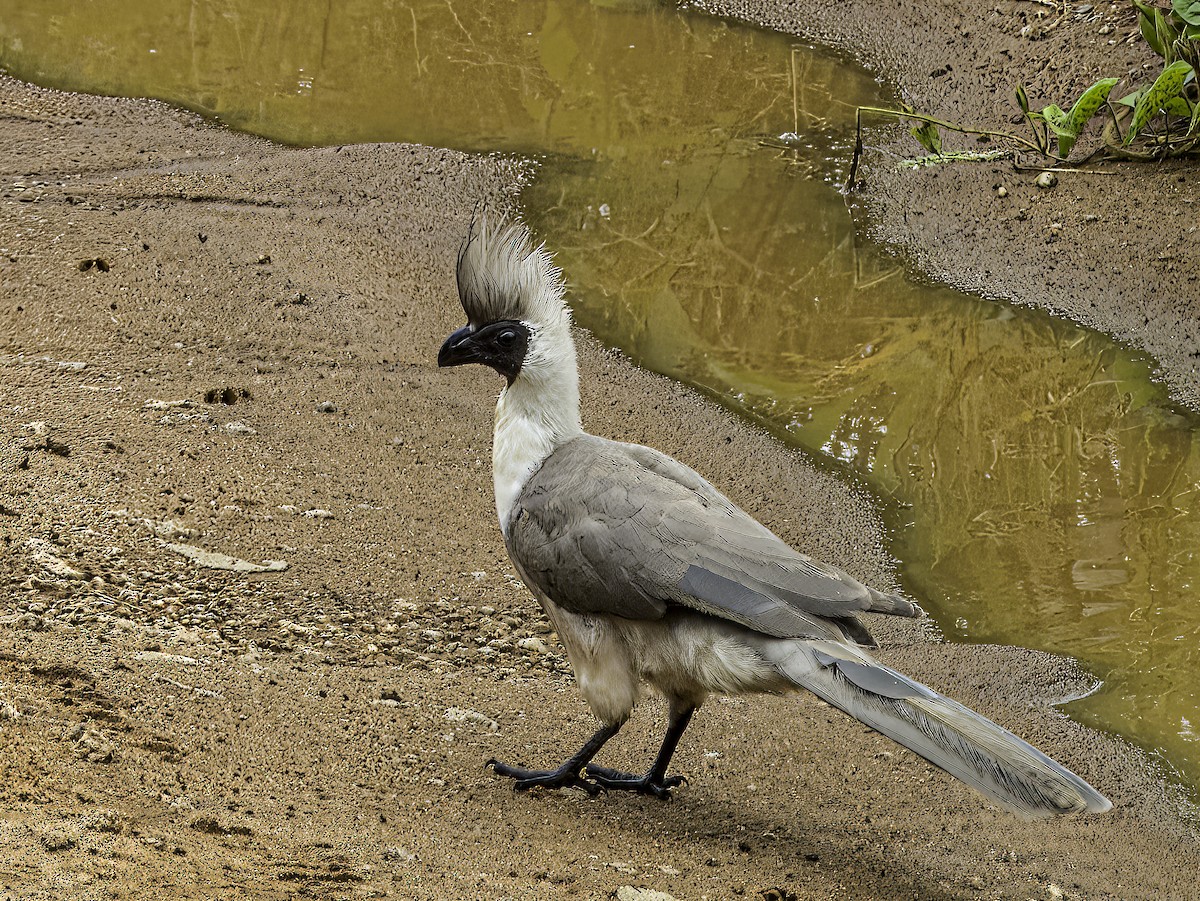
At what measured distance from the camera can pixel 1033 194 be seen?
8094 millimetres

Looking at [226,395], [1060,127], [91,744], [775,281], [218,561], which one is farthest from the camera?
[1060,127]

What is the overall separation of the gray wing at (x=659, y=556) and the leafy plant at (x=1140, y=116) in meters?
5.07

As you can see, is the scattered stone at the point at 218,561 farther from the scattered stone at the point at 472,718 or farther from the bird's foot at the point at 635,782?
the bird's foot at the point at 635,782

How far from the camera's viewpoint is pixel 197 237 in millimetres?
7105

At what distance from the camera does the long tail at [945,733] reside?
3096 millimetres

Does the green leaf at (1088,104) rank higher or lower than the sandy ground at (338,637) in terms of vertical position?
higher

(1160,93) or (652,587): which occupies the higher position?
(1160,93)

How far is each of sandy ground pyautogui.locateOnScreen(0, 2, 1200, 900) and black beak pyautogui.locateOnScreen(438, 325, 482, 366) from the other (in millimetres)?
1242

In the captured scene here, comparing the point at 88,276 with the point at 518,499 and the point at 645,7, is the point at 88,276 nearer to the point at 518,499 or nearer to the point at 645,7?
the point at 518,499

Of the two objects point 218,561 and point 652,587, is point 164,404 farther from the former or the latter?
point 652,587

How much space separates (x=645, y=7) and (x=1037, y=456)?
21.0ft

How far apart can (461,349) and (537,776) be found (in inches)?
58.4

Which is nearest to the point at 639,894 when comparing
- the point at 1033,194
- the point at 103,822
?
the point at 103,822

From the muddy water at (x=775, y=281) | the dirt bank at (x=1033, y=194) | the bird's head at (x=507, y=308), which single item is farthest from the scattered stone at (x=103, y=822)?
the dirt bank at (x=1033, y=194)
